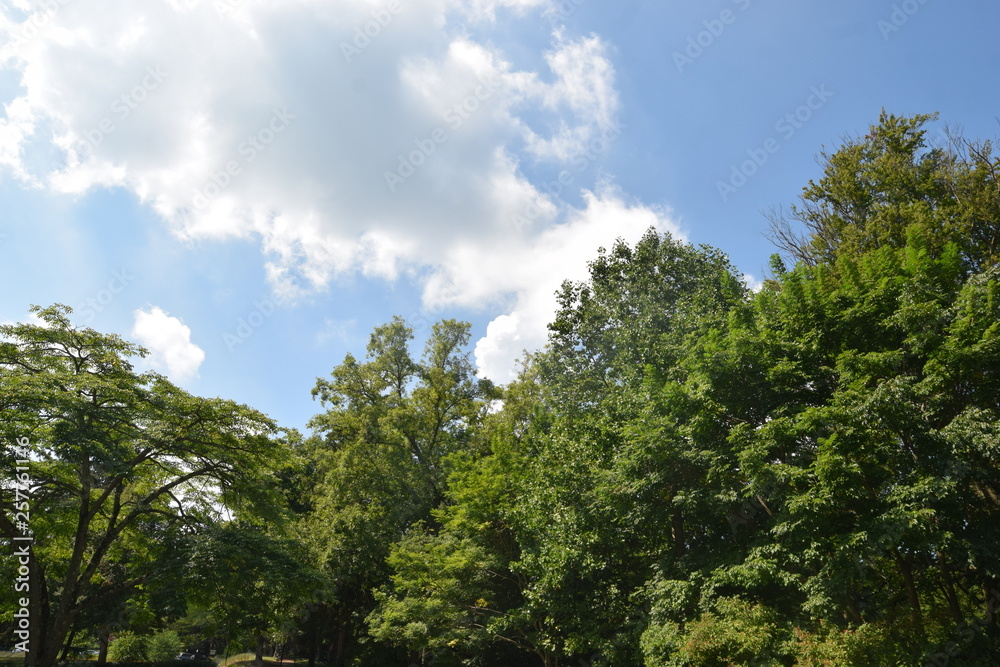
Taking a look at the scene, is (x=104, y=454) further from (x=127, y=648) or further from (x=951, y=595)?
(x=127, y=648)

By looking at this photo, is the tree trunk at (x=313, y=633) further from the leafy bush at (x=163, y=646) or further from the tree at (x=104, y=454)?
the tree at (x=104, y=454)

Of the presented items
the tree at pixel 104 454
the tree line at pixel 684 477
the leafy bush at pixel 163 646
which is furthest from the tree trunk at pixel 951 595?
the leafy bush at pixel 163 646

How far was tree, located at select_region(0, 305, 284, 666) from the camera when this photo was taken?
13.6 metres

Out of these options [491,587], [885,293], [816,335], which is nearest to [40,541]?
[491,587]

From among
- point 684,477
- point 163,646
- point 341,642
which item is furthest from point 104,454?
point 163,646

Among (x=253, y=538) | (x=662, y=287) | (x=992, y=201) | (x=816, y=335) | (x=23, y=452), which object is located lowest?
(x=253, y=538)

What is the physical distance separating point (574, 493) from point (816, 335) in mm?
8918

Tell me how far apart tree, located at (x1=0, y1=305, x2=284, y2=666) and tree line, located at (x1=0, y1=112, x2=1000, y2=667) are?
0.27 feet

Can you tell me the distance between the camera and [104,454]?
13547 mm

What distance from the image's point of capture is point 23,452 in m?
13.2

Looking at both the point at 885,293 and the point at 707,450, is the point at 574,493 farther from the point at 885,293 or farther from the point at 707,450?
the point at 885,293

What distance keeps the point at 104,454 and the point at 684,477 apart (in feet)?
48.9

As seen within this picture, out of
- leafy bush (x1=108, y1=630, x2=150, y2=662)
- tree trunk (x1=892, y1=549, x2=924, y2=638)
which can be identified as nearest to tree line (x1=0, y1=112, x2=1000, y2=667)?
tree trunk (x1=892, y1=549, x2=924, y2=638)

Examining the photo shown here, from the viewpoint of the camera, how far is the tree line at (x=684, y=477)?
1129 cm
